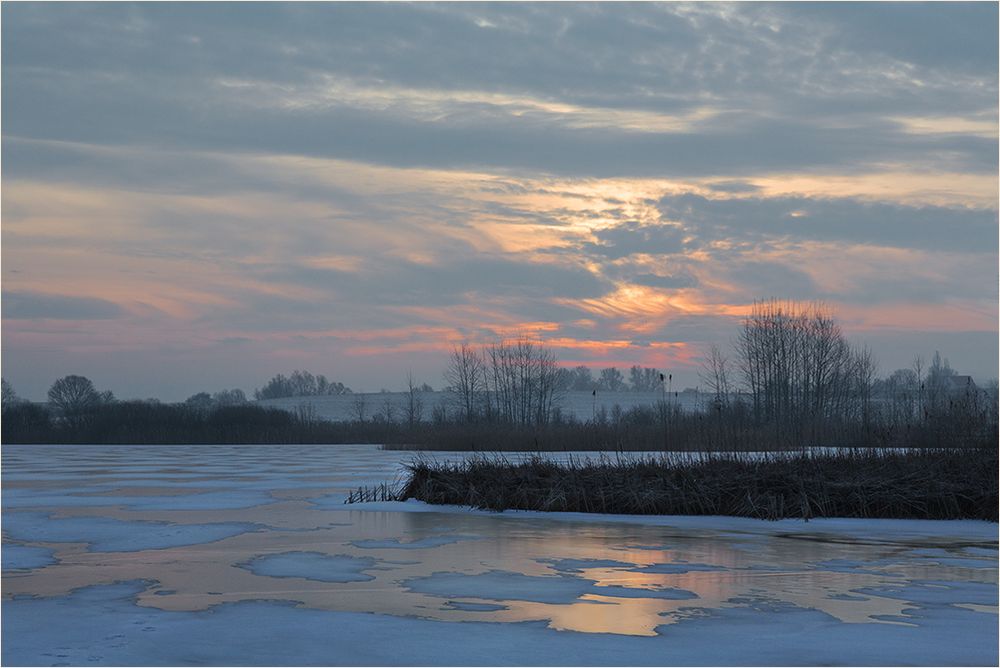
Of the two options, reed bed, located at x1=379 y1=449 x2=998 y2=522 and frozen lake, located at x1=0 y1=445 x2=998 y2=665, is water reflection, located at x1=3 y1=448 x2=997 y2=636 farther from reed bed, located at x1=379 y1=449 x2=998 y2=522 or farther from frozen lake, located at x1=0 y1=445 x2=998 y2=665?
reed bed, located at x1=379 y1=449 x2=998 y2=522

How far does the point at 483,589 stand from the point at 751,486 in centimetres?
642

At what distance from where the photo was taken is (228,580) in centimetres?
761

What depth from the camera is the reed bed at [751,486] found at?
12.4 metres

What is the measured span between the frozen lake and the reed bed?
0.46 m

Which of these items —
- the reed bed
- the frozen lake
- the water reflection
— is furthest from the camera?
the reed bed

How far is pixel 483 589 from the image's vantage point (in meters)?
7.32

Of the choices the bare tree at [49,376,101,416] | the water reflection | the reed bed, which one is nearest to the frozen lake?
the water reflection

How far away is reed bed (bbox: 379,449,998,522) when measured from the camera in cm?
1238

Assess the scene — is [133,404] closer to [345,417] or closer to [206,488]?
[206,488]

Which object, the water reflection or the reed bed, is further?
the reed bed

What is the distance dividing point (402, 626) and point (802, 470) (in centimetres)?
867

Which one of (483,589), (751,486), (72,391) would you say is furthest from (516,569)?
(72,391)

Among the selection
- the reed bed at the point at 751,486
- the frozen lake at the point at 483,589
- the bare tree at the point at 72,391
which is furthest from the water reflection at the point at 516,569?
the bare tree at the point at 72,391

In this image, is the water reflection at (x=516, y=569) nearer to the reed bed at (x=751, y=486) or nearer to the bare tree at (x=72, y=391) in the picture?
the reed bed at (x=751, y=486)
